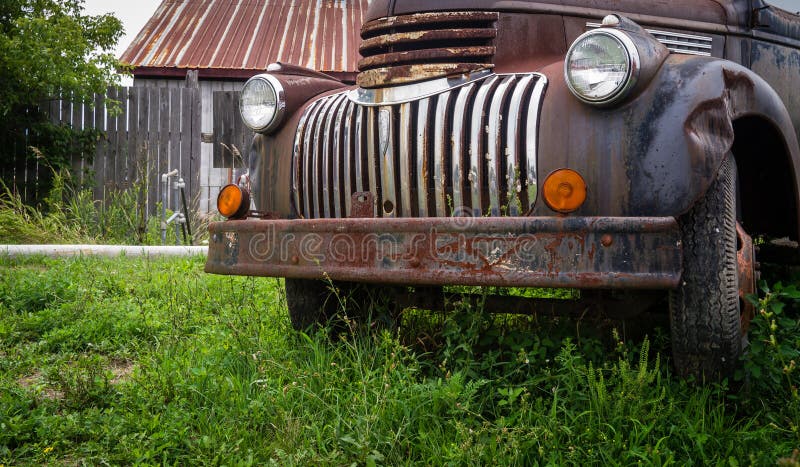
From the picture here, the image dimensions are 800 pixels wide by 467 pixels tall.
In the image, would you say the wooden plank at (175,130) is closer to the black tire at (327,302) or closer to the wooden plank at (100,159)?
the wooden plank at (100,159)

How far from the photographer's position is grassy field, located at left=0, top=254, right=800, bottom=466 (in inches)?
80.8

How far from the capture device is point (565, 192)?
7.07 feet

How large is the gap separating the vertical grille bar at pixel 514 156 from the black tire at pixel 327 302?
2.88ft

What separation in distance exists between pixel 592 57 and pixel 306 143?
124 centimetres

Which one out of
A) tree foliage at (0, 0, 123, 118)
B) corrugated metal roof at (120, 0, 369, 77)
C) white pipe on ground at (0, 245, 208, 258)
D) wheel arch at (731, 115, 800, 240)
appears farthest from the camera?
corrugated metal roof at (120, 0, 369, 77)

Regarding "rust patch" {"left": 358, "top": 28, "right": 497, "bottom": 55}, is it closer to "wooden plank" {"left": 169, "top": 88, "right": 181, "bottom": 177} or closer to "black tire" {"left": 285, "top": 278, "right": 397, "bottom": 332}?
"black tire" {"left": 285, "top": 278, "right": 397, "bottom": 332}

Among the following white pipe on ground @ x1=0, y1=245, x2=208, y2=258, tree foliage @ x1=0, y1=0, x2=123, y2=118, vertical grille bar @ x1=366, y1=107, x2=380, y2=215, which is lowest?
white pipe on ground @ x1=0, y1=245, x2=208, y2=258

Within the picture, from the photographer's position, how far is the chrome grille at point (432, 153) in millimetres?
2369

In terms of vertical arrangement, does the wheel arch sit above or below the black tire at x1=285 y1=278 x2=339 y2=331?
above

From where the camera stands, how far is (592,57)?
2.19 metres

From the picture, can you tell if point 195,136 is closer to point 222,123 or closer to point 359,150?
point 222,123

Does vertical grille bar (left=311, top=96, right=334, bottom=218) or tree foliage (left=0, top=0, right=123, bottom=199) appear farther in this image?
tree foliage (left=0, top=0, right=123, bottom=199)

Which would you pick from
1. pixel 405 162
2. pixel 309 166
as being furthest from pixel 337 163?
pixel 405 162

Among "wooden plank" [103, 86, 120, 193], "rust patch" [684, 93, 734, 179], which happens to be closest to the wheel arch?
"rust patch" [684, 93, 734, 179]
